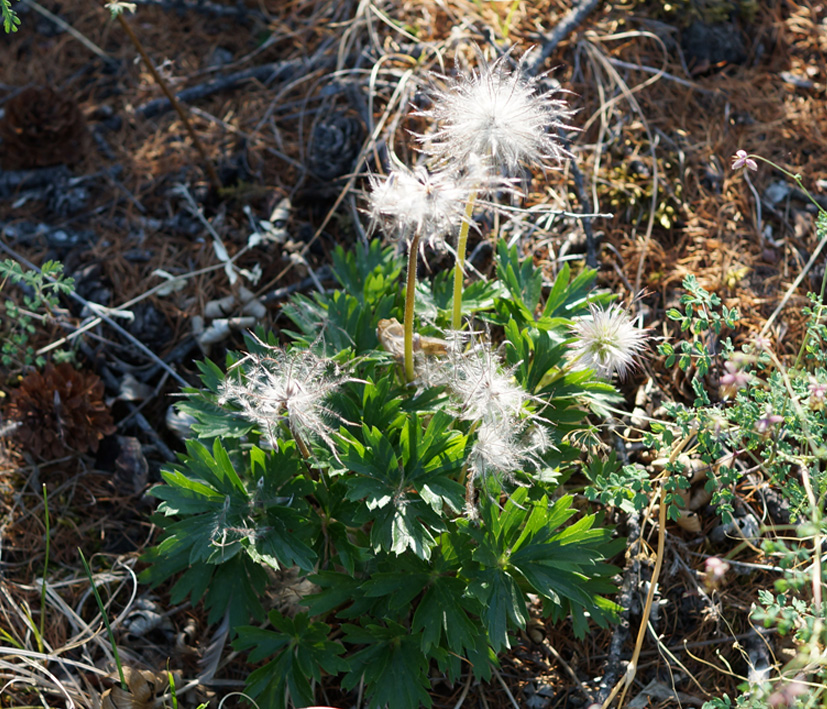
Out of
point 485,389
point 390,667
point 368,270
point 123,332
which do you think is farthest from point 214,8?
point 390,667

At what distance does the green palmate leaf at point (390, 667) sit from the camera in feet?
7.62

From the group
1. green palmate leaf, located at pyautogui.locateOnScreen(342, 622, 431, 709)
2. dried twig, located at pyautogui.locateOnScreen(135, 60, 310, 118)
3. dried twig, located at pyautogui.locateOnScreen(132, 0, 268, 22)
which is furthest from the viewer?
dried twig, located at pyautogui.locateOnScreen(132, 0, 268, 22)

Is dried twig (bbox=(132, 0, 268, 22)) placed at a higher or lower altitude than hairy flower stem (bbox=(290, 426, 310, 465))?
higher

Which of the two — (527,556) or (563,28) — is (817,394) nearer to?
(527,556)

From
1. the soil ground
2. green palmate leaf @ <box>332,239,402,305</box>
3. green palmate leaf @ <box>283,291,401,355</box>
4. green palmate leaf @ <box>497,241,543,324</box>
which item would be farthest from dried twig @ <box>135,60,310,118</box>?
green palmate leaf @ <box>497,241,543,324</box>

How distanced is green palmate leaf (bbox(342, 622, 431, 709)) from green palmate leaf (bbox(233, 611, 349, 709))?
7 cm

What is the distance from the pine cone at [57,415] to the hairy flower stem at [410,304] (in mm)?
1543

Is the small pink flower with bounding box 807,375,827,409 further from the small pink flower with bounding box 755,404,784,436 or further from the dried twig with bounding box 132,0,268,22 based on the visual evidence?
the dried twig with bounding box 132,0,268,22

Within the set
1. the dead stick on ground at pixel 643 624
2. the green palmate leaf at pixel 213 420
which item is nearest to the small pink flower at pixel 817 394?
the dead stick on ground at pixel 643 624

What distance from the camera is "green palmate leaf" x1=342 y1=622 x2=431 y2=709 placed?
232 cm

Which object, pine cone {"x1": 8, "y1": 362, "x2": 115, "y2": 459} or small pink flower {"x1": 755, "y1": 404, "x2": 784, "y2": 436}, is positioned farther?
pine cone {"x1": 8, "y1": 362, "x2": 115, "y2": 459}

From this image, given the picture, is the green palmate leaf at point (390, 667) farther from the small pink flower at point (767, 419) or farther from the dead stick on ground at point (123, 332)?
the dead stick on ground at point (123, 332)

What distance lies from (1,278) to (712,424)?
141 inches

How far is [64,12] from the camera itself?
184 inches
